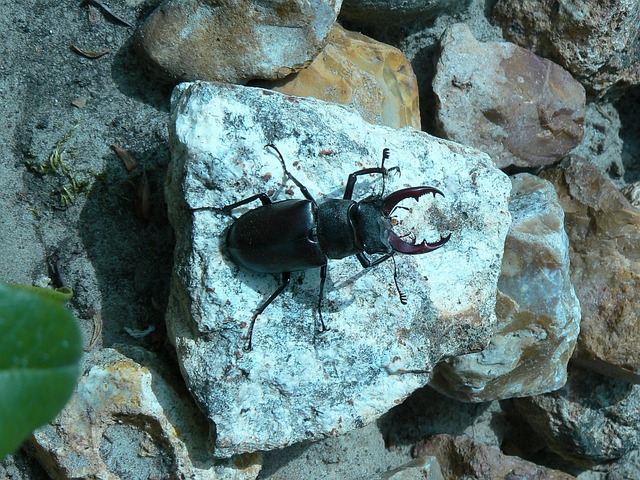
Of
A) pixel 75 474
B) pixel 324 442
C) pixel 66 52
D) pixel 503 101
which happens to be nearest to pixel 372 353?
pixel 324 442

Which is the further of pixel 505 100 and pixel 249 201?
pixel 505 100

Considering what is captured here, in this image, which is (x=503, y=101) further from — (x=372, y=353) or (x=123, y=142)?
(x=123, y=142)

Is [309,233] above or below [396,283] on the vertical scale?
above

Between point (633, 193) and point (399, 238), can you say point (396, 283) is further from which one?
point (633, 193)

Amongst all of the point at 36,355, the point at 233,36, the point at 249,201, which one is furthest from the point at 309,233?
the point at 36,355

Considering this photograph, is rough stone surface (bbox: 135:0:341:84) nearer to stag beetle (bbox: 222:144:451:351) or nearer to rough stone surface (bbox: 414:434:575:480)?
stag beetle (bbox: 222:144:451:351)

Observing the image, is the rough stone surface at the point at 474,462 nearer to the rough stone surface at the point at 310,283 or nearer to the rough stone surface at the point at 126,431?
the rough stone surface at the point at 310,283

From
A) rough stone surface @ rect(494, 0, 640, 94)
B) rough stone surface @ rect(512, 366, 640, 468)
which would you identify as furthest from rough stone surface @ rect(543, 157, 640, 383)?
rough stone surface @ rect(494, 0, 640, 94)

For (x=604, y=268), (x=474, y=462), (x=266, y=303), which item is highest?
(x=266, y=303)
